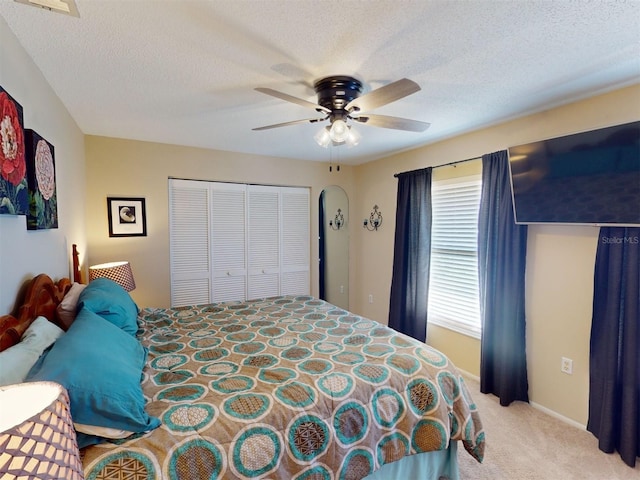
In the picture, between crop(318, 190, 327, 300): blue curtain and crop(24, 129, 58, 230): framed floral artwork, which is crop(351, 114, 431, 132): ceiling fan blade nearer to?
crop(24, 129, 58, 230): framed floral artwork

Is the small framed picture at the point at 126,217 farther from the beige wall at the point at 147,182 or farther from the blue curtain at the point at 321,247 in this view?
the blue curtain at the point at 321,247

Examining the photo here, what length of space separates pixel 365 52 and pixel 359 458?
6.69 ft

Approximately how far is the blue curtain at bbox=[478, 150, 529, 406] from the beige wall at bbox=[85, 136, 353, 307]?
2678 millimetres

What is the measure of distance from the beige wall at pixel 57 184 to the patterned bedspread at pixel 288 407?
2.48ft

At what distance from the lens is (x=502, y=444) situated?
7.25ft

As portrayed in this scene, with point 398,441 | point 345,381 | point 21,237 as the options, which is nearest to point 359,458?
point 398,441

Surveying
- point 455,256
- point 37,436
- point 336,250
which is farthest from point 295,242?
point 37,436

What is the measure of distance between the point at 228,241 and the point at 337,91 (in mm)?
2578

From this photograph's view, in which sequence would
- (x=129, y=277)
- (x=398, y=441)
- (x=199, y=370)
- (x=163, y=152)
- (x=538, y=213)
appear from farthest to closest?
1. (x=163, y=152)
2. (x=129, y=277)
3. (x=538, y=213)
4. (x=199, y=370)
5. (x=398, y=441)

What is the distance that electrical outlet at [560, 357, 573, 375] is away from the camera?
2.44 m

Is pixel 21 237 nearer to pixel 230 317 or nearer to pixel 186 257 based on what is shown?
pixel 230 317

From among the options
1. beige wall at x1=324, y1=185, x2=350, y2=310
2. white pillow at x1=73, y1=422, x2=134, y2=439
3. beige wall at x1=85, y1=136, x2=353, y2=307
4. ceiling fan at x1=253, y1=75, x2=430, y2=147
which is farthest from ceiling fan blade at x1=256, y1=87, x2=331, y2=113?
beige wall at x1=324, y1=185, x2=350, y2=310

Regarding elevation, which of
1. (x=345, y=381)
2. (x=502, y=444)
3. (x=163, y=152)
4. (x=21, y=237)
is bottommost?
(x=502, y=444)

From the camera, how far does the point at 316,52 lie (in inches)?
66.4
